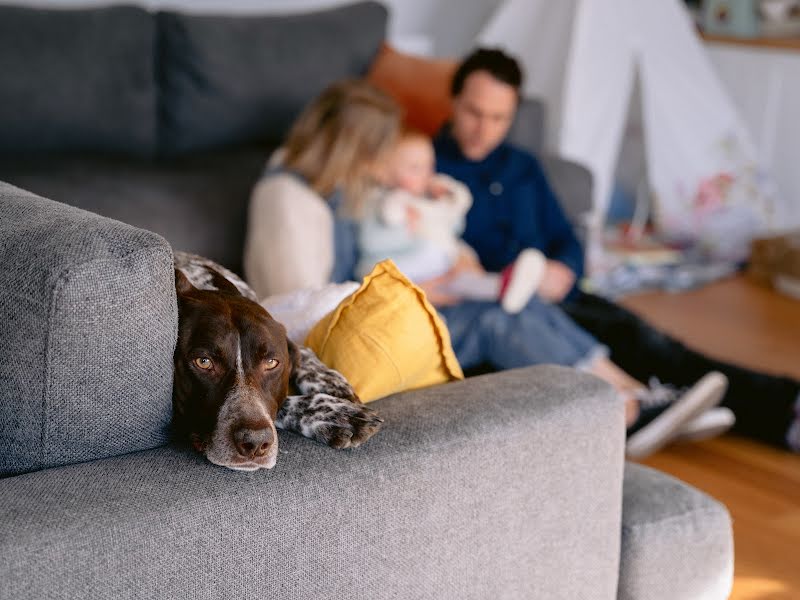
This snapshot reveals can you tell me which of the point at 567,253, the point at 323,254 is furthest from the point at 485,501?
the point at 567,253

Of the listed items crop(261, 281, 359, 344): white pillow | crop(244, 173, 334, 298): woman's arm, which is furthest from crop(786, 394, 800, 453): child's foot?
crop(261, 281, 359, 344): white pillow

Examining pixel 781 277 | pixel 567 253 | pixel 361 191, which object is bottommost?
pixel 781 277

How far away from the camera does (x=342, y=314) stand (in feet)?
5.28

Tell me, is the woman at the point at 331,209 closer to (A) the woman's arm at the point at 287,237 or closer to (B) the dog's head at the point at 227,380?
(A) the woman's arm at the point at 287,237

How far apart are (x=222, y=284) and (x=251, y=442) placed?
0.43 metres

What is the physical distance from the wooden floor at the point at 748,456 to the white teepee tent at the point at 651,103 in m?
0.45

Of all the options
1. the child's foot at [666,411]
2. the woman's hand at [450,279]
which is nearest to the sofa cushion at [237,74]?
the woman's hand at [450,279]

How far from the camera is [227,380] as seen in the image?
1.38 m

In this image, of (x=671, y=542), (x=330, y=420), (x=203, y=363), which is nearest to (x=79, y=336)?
(x=203, y=363)

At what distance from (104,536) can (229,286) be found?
1.85 feet

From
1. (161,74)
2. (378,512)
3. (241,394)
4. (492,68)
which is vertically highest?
(492,68)

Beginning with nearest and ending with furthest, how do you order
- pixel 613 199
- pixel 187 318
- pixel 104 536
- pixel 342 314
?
pixel 104 536 → pixel 187 318 → pixel 342 314 → pixel 613 199

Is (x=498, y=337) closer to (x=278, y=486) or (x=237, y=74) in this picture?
(x=237, y=74)

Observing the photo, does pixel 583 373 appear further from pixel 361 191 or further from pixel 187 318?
pixel 361 191
